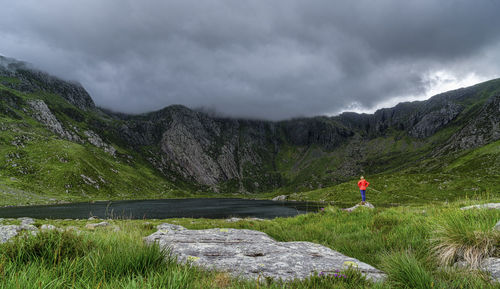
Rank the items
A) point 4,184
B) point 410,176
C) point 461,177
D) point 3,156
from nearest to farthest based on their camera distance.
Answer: point 461,177 → point 410,176 → point 4,184 → point 3,156

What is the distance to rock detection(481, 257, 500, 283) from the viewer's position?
436 centimetres

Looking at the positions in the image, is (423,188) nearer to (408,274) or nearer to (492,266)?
(492,266)

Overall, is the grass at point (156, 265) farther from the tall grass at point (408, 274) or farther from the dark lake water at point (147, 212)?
the dark lake water at point (147, 212)

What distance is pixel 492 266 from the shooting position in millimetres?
4594

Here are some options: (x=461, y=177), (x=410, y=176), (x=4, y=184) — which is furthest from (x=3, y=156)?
(x=461, y=177)

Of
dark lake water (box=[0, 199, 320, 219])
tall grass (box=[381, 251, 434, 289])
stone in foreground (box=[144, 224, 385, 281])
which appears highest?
tall grass (box=[381, 251, 434, 289])

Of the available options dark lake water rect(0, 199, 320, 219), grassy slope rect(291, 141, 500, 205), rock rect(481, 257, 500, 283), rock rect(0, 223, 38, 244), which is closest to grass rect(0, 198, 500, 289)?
→ rock rect(481, 257, 500, 283)

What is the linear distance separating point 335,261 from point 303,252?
3.19 feet

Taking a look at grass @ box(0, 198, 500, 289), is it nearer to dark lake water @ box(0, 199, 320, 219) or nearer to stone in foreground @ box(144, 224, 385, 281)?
stone in foreground @ box(144, 224, 385, 281)

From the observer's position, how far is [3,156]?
185375 millimetres

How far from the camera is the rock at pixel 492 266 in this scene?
4358 millimetres

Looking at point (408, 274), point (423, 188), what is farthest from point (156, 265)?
point (423, 188)

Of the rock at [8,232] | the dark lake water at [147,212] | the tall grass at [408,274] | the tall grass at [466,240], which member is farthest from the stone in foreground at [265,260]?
the dark lake water at [147,212]

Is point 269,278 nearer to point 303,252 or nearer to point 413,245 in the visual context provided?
point 303,252
